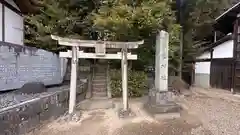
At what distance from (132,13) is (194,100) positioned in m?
5.42

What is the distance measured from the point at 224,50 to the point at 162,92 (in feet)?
26.4

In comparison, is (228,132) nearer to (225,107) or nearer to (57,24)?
(225,107)

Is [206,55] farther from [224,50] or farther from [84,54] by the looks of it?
[84,54]

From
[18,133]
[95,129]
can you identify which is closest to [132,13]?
[95,129]

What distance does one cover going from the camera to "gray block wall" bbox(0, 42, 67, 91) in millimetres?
6848

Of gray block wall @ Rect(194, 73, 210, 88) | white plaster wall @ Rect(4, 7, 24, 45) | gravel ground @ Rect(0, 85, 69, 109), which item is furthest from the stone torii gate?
gray block wall @ Rect(194, 73, 210, 88)

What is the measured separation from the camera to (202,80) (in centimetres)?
1588

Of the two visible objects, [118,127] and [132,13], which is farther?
[132,13]

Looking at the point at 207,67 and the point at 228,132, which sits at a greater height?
the point at 207,67

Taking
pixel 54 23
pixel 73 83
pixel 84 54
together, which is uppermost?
pixel 54 23

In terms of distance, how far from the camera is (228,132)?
573 cm

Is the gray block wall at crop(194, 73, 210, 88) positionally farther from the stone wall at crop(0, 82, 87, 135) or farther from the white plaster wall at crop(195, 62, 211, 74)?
the stone wall at crop(0, 82, 87, 135)

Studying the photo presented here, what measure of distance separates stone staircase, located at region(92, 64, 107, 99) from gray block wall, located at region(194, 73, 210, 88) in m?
8.36

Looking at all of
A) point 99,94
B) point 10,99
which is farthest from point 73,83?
point 99,94
